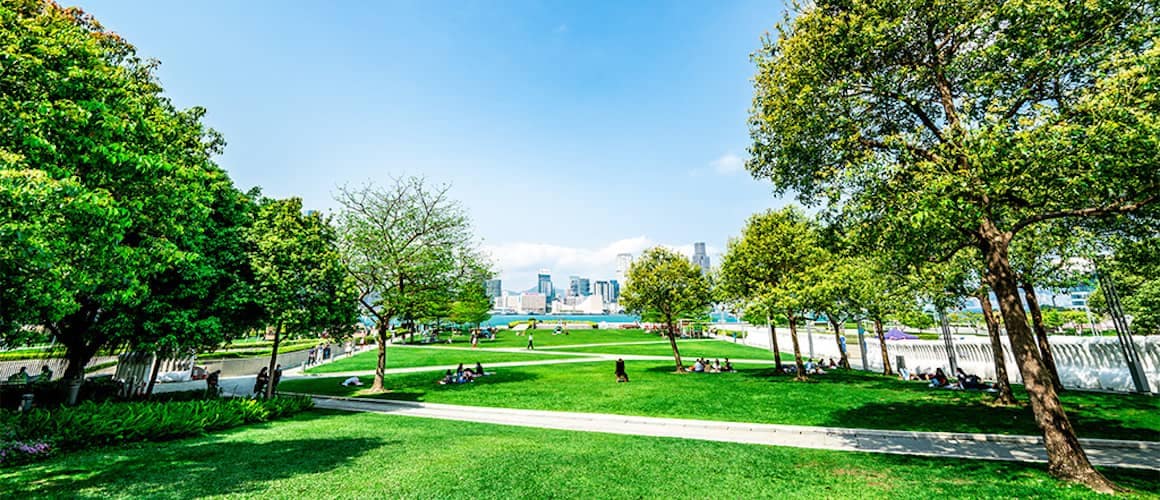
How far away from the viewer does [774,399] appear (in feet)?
56.6

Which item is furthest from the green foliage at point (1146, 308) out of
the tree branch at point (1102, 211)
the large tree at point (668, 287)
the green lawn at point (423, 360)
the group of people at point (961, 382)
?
the green lawn at point (423, 360)

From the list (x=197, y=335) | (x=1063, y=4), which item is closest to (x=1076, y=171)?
(x=1063, y=4)

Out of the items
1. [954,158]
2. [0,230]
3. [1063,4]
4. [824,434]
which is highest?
[1063,4]

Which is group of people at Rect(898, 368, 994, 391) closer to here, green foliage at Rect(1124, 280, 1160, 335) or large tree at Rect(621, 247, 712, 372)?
large tree at Rect(621, 247, 712, 372)

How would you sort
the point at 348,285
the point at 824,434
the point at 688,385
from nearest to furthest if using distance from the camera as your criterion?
the point at 824,434 → the point at 348,285 → the point at 688,385

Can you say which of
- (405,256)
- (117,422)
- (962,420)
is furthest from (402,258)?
(962,420)

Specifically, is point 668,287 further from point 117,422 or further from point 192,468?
point 117,422

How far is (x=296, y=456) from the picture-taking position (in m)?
9.80

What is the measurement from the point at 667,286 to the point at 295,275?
1915 cm

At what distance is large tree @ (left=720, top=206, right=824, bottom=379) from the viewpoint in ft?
72.4

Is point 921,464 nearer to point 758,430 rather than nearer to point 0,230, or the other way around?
point 758,430

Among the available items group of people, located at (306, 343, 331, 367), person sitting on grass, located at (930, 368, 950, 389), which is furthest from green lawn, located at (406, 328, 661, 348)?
person sitting on grass, located at (930, 368, 950, 389)

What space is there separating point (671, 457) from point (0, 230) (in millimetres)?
11504

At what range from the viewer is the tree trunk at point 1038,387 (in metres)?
7.73
